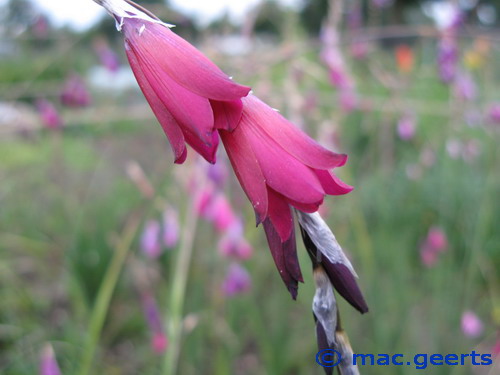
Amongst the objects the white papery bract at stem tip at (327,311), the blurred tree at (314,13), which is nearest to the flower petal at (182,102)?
the white papery bract at stem tip at (327,311)

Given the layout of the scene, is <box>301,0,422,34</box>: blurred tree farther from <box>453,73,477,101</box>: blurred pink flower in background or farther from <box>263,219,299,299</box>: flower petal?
<box>263,219,299,299</box>: flower petal

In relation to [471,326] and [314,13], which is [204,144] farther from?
[314,13]

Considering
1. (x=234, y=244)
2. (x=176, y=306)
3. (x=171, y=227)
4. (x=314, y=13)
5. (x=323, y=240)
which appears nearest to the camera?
(x=323, y=240)

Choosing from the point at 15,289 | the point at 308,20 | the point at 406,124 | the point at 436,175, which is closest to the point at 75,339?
the point at 15,289

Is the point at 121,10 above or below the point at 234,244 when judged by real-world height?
below

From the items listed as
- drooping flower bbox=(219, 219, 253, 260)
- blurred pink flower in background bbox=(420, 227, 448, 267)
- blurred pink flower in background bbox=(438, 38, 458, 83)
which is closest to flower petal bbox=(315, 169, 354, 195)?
drooping flower bbox=(219, 219, 253, 260)

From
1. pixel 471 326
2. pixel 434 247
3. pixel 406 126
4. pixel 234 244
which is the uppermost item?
pixel 406 126

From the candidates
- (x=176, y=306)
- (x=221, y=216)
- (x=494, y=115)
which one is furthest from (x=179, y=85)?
(x=494, y=115)
